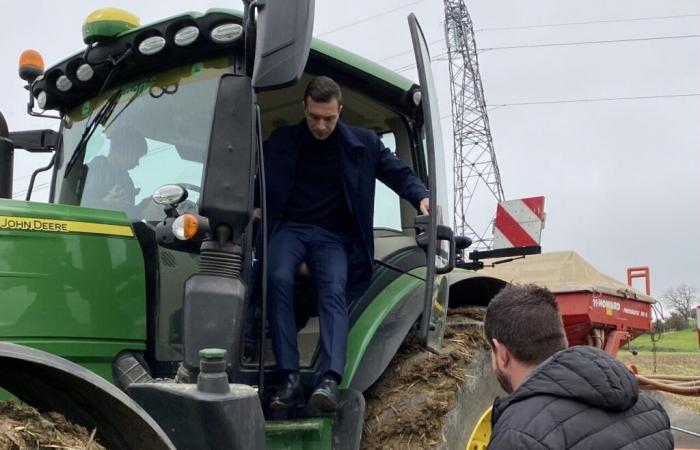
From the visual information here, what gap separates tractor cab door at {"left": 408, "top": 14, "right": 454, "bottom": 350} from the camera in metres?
3.40

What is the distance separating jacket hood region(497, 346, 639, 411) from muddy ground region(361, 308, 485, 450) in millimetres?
1630

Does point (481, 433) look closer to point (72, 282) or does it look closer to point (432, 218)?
point (432, 218)

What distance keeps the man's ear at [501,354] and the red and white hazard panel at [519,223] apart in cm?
562

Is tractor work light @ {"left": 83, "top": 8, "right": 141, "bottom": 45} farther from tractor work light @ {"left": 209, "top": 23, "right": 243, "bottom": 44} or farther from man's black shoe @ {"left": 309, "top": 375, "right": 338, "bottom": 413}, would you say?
man's black shoe @ {"left": 309, "top": 375, "right": 338, "bottom": 413}

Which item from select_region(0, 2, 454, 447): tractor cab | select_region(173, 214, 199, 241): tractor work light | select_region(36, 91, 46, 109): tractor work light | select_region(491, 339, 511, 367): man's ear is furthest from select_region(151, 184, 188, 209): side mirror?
select_region(491, 339, 511, 367): man's ear

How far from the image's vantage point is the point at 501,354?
2270 millimetres

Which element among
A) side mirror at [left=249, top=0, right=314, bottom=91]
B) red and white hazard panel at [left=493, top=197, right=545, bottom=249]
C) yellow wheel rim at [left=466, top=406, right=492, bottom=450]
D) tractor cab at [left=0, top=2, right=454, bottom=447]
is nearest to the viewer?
side mirror at [left=249, top=0, right=314, bottom=91]

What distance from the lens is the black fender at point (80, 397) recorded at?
2.36 metres

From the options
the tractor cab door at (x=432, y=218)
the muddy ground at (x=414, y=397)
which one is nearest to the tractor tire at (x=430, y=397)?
the muddy ground at (x=414, y=397)

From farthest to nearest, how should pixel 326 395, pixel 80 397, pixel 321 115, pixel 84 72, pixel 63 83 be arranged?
pixel 63 83, pixel 84 72, pixel 321 115, pixel 326 395, pixel 80 397

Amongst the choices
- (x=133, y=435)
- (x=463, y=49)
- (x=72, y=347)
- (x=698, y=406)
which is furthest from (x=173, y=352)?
(x=463, y=49)

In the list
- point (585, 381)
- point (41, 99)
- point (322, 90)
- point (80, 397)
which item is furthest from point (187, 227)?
point (41, 99)

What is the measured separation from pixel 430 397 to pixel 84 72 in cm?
222

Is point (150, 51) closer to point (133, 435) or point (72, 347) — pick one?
point (72, 347)
